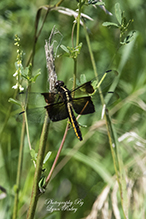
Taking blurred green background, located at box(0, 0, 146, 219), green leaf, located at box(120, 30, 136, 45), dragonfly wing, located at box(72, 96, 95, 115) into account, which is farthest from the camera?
blurred green background, located at box(0, 0, 146, 219)

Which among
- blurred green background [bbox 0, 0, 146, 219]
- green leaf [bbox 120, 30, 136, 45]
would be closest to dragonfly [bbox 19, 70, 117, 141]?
green leaf [bbox 120, 30, 136, 45]

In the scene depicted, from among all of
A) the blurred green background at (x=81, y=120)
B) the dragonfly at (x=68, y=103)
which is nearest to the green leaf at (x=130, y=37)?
the dragonfly at (x=68, y=103)

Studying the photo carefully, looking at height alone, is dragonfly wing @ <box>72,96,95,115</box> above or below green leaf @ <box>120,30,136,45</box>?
below

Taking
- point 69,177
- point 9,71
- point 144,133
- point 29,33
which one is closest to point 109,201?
point 69,177

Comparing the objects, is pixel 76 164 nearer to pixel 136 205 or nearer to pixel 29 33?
pixel 136 205

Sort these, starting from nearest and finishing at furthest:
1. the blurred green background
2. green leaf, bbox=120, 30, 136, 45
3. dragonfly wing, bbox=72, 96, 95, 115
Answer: green leaf, bbox=120, 30, 136, 45, dragonfly wing, bbox=72, 96, 95, 115, the blurred green background

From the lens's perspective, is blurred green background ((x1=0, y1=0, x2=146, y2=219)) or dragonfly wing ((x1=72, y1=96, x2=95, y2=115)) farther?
blurred green background ((x1=0, y1=0, x2=146, y2=219))

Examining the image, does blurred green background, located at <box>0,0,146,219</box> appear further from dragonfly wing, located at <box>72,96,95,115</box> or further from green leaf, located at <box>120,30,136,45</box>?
green leaf, located at <box>120,30,136,45</box>
